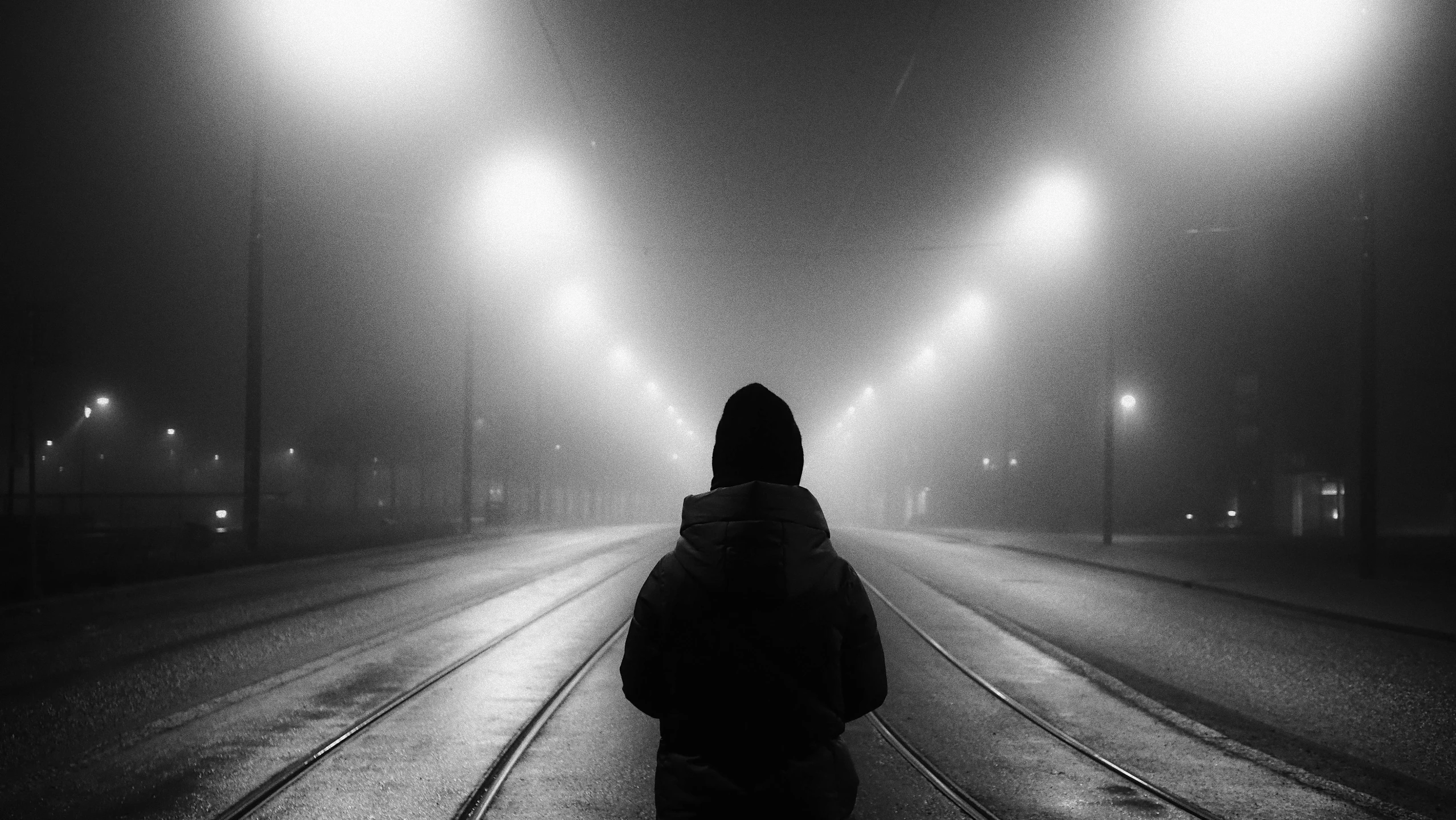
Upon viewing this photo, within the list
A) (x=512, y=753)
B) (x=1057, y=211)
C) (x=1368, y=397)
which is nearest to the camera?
(x=512, y=753)

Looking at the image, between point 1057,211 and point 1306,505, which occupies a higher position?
point 1057,211

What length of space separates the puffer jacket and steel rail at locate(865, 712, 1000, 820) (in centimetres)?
362

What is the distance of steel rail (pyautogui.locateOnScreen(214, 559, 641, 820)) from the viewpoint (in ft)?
20.8

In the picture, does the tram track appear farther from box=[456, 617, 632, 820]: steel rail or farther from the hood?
the hood

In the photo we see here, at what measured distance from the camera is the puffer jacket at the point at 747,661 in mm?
2922

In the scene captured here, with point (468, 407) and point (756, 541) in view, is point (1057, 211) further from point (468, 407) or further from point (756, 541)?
point (756, 541)

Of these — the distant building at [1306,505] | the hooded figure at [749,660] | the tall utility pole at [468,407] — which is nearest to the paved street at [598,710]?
the hooded figure at [749,660]

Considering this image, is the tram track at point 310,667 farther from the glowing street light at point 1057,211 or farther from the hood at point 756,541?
the glowing street light at point 1057,211

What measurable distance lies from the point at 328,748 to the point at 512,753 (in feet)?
4.03

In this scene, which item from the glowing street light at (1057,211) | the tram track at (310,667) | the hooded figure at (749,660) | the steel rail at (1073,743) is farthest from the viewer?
the glowing street light at (1057,211)

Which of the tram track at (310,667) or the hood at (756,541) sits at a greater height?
the hood at (756,541)

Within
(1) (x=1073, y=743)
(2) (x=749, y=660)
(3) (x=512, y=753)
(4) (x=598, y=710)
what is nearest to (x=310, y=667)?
(4) (x=598, y=710)

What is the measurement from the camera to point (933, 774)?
Result: 23.6ft

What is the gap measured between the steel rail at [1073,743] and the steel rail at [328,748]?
4.99 m
